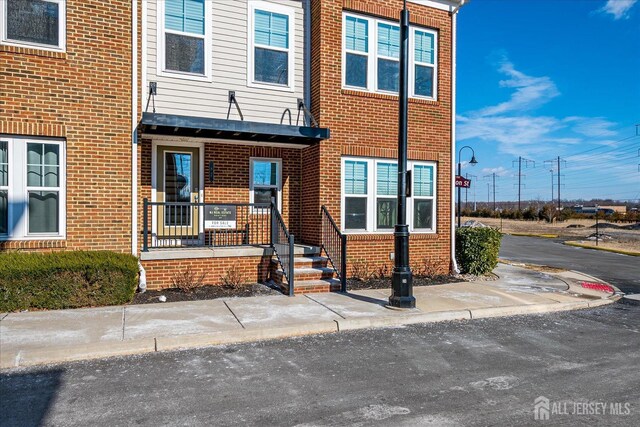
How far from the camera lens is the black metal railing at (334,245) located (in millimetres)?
9266

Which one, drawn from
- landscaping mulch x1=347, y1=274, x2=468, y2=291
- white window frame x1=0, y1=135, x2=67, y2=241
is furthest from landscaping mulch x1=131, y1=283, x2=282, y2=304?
white window frame x1=0, y1=135, x2=67, y2=241

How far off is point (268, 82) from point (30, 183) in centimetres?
532

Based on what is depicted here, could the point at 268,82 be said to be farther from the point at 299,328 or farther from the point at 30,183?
the point at 299,328

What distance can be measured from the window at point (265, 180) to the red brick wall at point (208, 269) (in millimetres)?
1748

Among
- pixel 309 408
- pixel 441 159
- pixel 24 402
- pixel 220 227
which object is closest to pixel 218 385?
pixel 309 408

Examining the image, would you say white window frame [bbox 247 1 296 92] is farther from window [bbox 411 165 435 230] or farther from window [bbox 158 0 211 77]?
window [bbox 411 165 435 230]

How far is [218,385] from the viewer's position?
4.67 metres

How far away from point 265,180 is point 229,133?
1910mm

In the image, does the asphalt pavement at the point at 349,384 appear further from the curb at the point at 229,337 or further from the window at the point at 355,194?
the window at the point at 355,194

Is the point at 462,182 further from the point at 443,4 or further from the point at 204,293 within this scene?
the point at 204,293

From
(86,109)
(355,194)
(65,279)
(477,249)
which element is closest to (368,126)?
(355,194)

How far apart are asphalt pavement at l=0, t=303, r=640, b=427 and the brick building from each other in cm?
341

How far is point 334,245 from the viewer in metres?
9.79

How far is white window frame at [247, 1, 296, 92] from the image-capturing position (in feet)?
33.2
